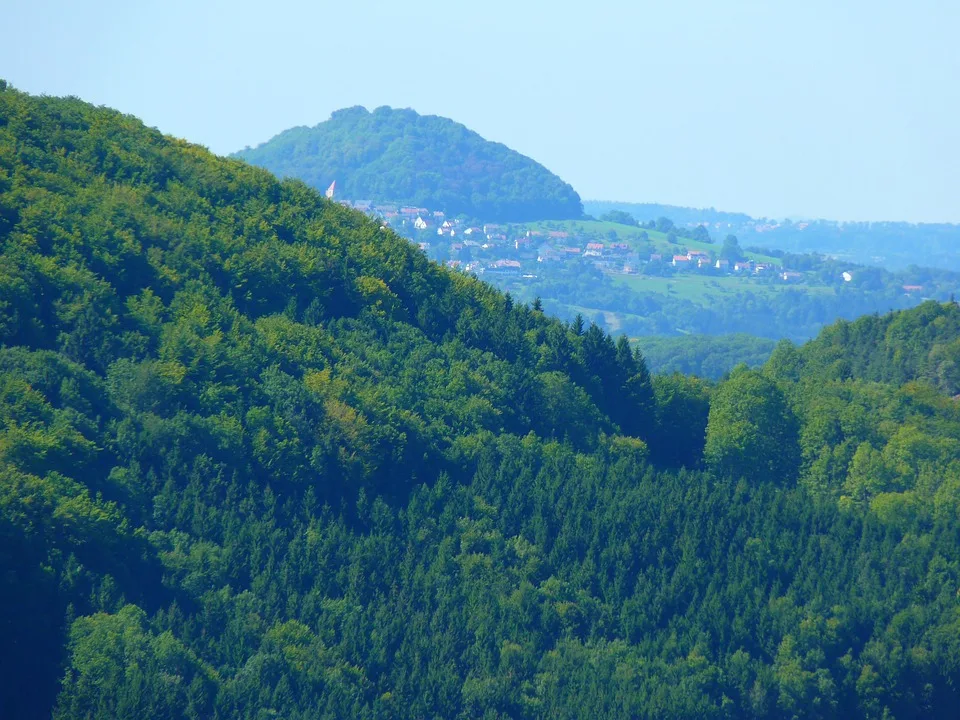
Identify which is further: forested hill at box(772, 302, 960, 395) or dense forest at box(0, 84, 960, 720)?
forested hill at box(772, 302, 960, 395)

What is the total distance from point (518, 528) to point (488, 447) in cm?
649

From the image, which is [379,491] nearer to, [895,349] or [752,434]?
[752,434]

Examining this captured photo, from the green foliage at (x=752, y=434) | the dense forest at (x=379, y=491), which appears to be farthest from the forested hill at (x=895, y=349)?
the dense forest at (x=379, y=491)

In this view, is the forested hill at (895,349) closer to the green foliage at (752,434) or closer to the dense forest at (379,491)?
the green foliage at (752,434)

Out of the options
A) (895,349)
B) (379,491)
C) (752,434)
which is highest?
(895,349)

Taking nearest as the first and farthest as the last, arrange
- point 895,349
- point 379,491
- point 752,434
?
1. point 379,491
2. point 752,434
3. point 895,349

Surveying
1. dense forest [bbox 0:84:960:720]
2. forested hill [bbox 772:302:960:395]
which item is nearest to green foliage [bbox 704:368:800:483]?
dense forest [bbox 0:84:960:720]

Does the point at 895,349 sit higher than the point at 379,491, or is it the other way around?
the point at 895,349

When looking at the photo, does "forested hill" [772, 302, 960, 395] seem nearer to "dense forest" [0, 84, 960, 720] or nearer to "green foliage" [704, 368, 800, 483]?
"green foliage" [704, 368, 800, 483]

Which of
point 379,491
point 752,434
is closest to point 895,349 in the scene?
point 752,434

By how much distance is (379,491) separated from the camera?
6556cm

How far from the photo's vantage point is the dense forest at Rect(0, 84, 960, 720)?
51562 millimetres

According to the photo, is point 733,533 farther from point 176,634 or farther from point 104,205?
point 104,205

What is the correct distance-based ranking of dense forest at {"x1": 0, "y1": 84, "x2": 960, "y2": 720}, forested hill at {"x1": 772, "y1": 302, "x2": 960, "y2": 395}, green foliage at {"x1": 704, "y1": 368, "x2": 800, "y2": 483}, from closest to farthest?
dense forest at {"x1": 0, "y1": 84, "x2": 960, "y2": 720}, green foliage at {"x1": 704, "y1": 368, "x2": 800, "y2": 483}, forested hill at {"x1": 772, "y1": 302, "x2": 960, "y2": 395}
